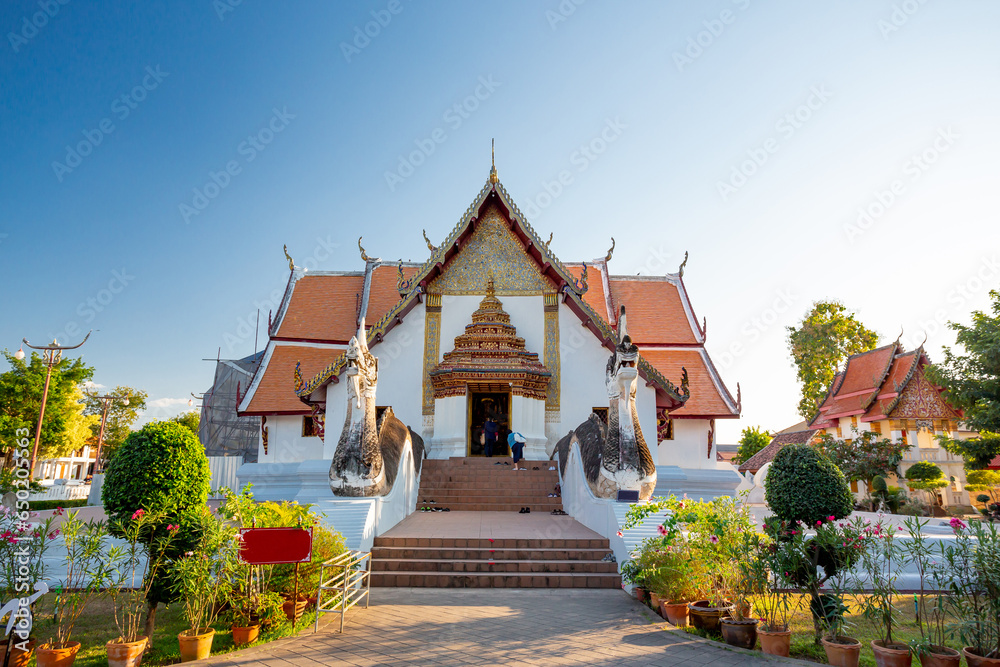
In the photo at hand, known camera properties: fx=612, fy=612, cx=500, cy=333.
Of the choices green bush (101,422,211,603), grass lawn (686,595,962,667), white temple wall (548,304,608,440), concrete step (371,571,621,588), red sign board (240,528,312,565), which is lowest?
grass lawn (686,595,962,667)

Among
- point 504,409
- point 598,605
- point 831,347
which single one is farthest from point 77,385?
point 831,347

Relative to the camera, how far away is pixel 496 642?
4414 mm

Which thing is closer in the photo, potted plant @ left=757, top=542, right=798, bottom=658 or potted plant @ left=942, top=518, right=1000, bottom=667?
potted plant @ left=942, top=518, right=1000, bottom=667

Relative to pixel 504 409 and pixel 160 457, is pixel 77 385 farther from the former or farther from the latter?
pixel 160 457

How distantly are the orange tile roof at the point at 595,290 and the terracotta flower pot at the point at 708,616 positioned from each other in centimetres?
1061

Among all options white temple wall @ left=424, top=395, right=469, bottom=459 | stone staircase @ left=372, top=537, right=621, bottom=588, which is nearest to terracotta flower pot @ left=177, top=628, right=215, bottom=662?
stone staircase @ left=372, top=537, right=621, bottom=588

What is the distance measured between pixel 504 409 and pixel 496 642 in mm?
9747

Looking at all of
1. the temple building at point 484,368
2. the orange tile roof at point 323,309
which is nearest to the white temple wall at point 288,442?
the temple building at point 484,368

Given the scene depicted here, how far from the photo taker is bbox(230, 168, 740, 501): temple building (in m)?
12.1

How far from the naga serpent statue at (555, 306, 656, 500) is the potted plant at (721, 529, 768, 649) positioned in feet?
8.47

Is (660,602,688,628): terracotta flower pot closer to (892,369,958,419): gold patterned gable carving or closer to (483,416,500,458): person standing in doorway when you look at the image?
(483,416,500,458): person standing in doorway

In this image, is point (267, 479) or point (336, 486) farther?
point (267, 479)

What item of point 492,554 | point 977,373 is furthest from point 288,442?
point 977,373

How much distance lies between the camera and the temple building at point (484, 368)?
12.1 metres
